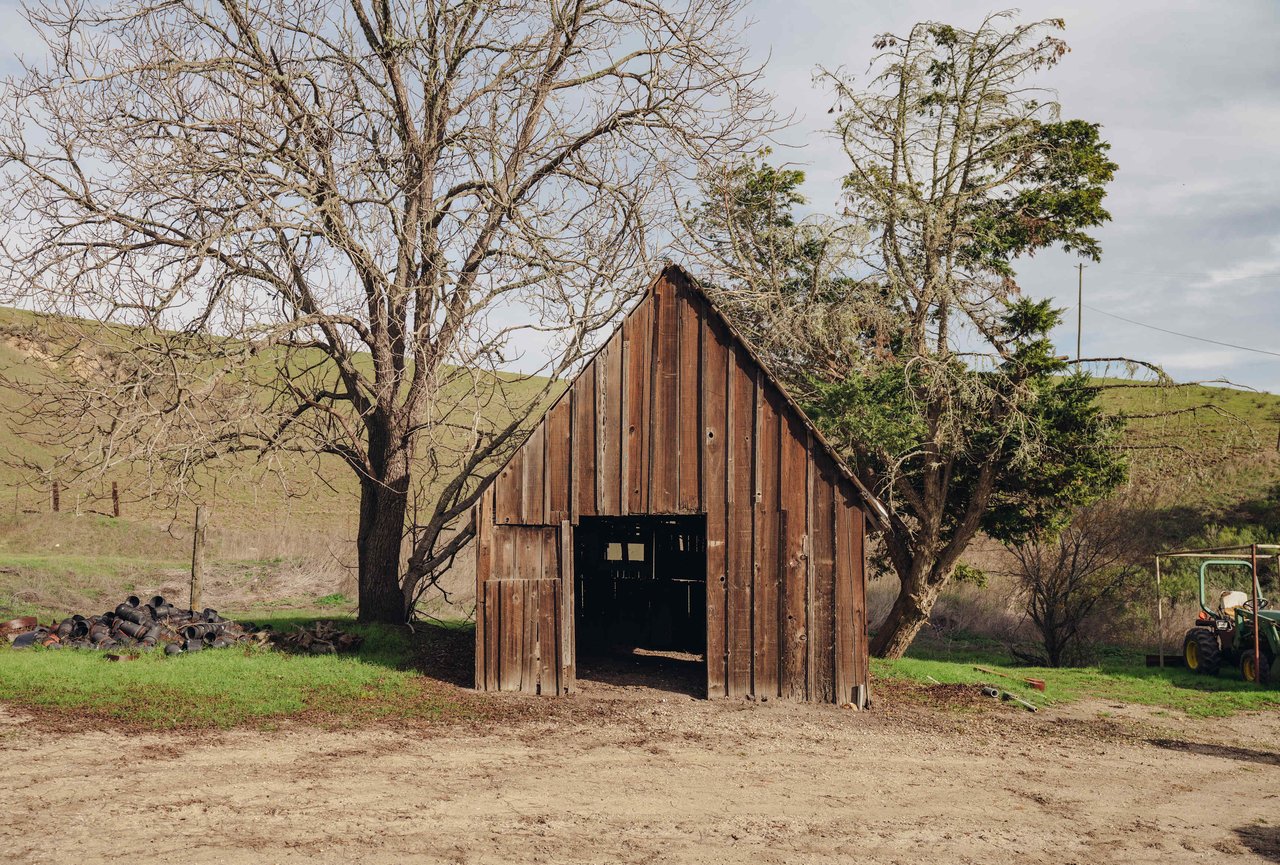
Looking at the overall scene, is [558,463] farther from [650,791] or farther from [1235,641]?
[1235,641]

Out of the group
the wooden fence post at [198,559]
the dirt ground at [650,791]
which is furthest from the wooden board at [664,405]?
the wooden fence post at [198,559]

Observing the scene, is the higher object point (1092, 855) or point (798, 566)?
point (798, 566)

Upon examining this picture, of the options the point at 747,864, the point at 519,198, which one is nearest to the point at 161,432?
the point at 519,198

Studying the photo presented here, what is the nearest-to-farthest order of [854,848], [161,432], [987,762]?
[854,848] < [987,762] < [161,432]

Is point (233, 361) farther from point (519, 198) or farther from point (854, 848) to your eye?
point (854, 848)

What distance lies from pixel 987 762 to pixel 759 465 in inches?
213

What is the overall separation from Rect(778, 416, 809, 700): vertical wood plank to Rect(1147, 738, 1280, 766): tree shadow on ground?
5010 millimetres

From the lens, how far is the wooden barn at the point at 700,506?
15.5 metres

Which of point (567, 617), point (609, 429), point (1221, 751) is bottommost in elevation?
point (1221, 751)

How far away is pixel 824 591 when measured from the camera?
15.5 meters

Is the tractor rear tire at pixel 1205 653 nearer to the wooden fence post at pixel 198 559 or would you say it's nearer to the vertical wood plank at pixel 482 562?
the vertical wood plank at pixel 482 562

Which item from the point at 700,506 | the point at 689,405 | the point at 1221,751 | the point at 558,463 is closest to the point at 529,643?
the point at 558,463

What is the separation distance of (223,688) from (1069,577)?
18.8 meters

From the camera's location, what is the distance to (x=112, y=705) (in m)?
13.4
